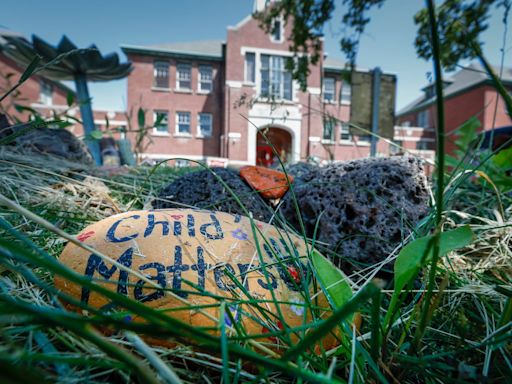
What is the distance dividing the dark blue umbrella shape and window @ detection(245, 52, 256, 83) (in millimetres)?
11863

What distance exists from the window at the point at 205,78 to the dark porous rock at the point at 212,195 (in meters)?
16.8

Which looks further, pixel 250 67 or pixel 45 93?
pixel 45 93

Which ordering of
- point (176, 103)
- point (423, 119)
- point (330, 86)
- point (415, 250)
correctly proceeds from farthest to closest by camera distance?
point (423, 119), point (330, 86), point (176, 103), point (415, 250)

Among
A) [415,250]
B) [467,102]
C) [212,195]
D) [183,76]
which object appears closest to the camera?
[415,250]

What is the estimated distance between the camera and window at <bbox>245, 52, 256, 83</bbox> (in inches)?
644

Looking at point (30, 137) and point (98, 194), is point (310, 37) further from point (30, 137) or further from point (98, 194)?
point (98, 194)

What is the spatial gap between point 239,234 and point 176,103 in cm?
1720

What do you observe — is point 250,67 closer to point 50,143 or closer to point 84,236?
point 50,143

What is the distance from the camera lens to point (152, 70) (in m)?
16.4

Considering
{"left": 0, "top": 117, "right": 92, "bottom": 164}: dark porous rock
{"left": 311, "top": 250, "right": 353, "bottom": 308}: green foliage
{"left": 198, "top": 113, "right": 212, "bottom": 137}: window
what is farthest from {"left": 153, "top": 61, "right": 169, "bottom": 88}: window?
{"left": 311, "top": 250, "right": 353, "bottom": 308}: green foliage

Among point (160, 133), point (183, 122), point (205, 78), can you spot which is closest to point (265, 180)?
point (160, 133)

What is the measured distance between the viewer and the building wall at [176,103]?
16.1m

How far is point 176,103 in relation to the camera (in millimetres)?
16594

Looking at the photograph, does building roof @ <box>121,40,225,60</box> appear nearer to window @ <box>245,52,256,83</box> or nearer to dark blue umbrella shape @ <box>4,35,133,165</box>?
window @ <box>245,52,256,83</box>
